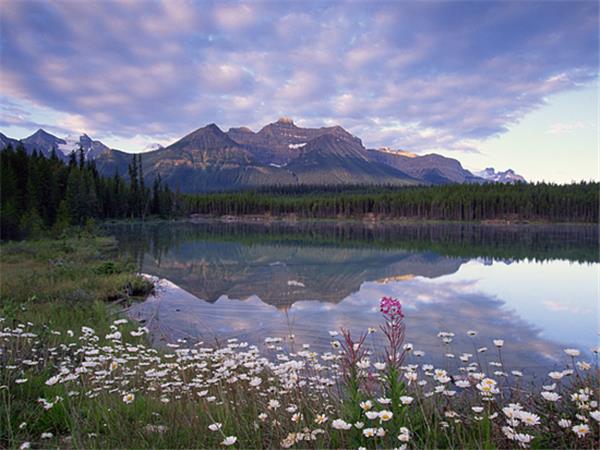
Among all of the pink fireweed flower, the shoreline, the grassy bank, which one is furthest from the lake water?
the shoreline

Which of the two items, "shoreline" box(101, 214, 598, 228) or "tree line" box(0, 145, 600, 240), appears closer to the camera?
"tree line" box(0, 145, 600, 240)

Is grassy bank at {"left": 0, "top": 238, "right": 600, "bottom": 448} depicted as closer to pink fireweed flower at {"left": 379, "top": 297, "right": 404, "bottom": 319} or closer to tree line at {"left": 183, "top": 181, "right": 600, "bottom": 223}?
pink fireweed flower at {"left": 379, "top": 297, "right": 404, "bottom": 319}

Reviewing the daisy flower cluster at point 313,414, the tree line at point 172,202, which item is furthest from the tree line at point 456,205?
the daisy flower cluster at point 313,414

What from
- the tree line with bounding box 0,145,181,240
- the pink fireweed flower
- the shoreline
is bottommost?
the shoreline

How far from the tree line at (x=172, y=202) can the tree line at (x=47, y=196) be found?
11 centimetres

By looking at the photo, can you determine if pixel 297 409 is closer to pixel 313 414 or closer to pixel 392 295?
pixel 313 414

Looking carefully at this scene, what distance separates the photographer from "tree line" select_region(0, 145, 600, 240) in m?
56.7

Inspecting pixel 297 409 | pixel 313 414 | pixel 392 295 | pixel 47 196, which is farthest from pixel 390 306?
pixel 47 196

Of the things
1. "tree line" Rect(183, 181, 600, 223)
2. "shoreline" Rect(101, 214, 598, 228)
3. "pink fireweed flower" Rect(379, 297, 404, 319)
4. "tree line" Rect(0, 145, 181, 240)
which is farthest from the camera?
"tree line" Rect(183, 181, 600, 223)

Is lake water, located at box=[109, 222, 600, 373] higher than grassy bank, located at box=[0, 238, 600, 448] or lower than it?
lower

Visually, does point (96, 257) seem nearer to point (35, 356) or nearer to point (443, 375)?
point (35, 356)

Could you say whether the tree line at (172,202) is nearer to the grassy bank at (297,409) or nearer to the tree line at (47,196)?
the tree line at (47,196)

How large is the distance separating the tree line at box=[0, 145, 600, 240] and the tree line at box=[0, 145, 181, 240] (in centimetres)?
11

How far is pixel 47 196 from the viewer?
66.2 metres
